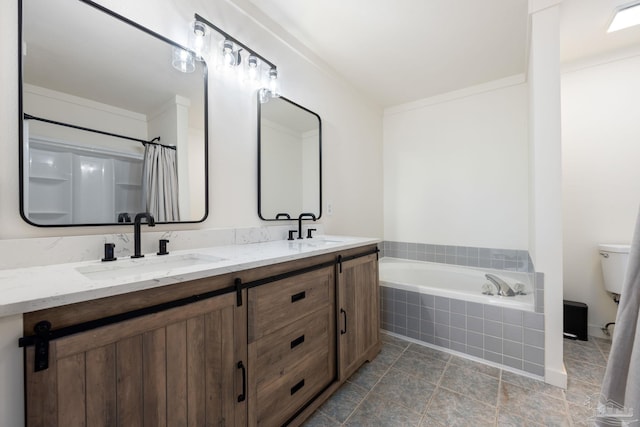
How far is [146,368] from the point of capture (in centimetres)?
77

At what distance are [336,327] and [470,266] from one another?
2.02m

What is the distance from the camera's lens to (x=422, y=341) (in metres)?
2.22

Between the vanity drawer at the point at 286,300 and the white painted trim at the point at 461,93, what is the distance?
2.58 meters

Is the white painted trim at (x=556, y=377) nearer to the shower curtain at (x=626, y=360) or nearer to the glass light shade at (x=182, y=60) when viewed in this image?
the shower curtain at (x=626, y=360)

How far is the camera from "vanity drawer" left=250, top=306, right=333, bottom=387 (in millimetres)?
1108

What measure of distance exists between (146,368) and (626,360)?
117 cm

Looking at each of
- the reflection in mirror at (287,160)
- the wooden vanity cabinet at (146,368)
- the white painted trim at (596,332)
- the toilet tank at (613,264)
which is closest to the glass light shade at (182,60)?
the reflection in mirror at (287,160)

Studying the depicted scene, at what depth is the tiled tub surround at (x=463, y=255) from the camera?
259 centimetres

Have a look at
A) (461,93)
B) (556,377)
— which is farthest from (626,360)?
(461,93)

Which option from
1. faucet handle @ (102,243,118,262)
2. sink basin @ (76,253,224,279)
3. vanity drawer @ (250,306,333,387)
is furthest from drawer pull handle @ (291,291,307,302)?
faucet handle @ (102,243,118,262)

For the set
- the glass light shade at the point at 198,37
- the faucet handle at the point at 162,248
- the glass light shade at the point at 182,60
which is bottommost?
the faucet handle at the point at 162,248

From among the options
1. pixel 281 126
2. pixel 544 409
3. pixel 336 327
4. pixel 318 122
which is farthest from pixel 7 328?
pixel 544 409

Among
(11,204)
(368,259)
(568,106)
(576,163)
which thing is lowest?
(368,259)

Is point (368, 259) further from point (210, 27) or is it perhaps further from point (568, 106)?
point (568, 106)
